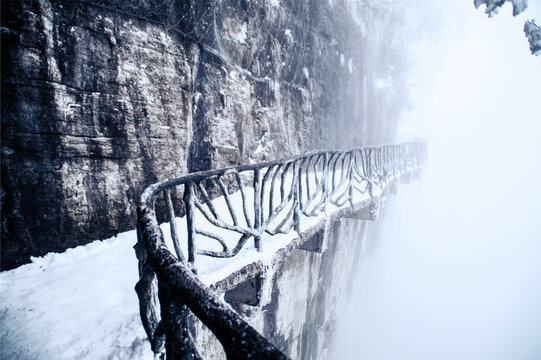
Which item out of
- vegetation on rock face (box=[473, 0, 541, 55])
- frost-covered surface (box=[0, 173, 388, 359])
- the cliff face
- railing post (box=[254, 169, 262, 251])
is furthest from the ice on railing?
vegetation on rock face (box=[473, 0, 541, 55])

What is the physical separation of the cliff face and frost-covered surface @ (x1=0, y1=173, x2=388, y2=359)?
1.28 feet

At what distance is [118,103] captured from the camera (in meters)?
3.86

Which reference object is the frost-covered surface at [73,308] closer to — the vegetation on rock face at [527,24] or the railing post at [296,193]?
the railing post at [296,193]

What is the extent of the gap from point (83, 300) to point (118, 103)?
2764mm

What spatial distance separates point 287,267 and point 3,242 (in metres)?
4.71

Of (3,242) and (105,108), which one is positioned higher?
(105,108)

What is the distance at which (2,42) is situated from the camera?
296 cm

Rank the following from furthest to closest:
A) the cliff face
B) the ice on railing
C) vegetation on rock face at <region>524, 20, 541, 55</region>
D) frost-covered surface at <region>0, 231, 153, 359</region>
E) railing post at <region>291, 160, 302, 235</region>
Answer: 1. vegetation on rock face at <region>524, 20, 541, 55</region>
2. railing post at <region>291, 160, 302, 235</region>
3. the cliff face
4. the ice on railing
5. frost-covered surface at <region>0, 231, 153, 359</region>

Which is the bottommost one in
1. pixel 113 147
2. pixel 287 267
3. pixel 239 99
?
pixel 287 267

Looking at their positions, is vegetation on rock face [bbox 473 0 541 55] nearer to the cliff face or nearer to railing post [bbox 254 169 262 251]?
the cliff face

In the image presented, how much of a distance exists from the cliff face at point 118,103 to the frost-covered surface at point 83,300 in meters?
0.39

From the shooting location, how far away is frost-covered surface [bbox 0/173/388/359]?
6.77 ft

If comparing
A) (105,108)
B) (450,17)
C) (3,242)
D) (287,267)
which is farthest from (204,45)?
(450,17)

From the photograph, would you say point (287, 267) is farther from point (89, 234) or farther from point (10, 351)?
point (10, 351)
